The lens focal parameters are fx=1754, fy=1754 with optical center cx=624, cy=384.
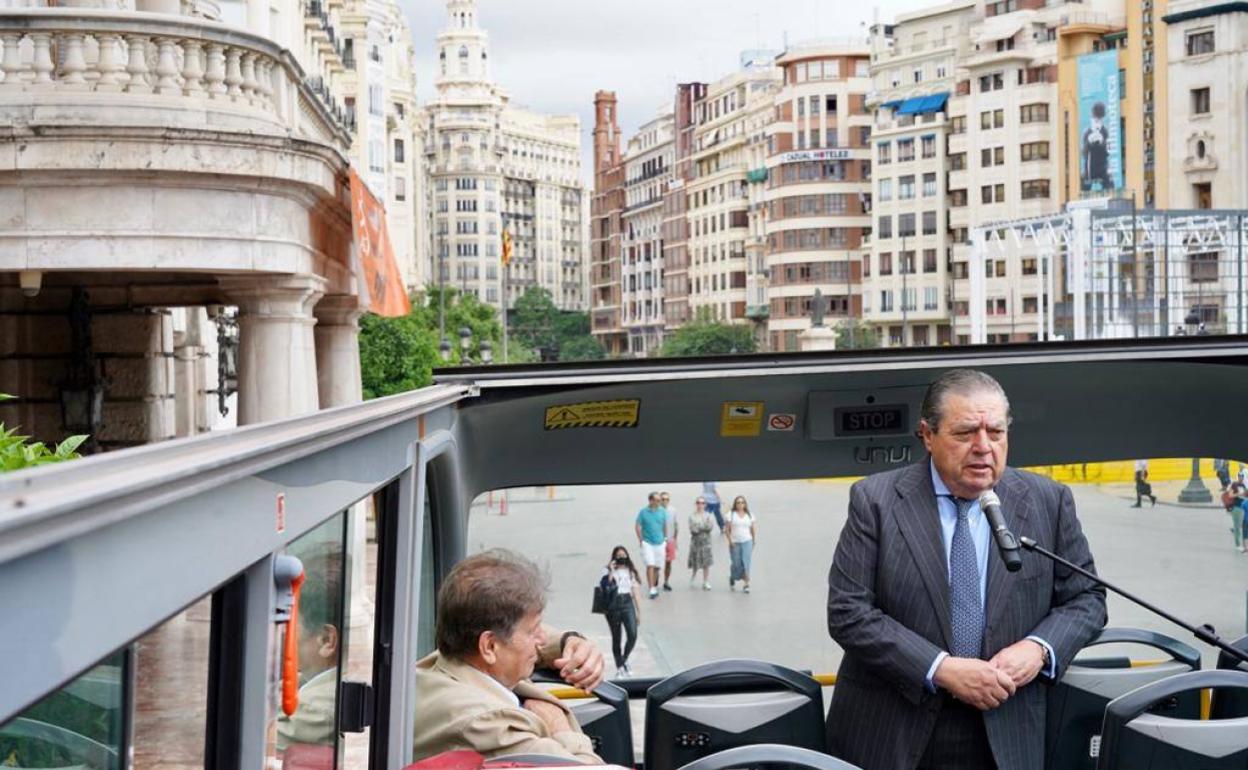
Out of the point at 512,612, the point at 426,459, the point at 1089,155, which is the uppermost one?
the point at 1089,155

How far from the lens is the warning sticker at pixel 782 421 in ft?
28.2

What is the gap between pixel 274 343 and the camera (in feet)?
49.4

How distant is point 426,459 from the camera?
4.59 m

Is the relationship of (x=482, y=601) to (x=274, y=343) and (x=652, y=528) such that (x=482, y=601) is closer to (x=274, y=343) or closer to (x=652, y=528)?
(x=274, y=343)

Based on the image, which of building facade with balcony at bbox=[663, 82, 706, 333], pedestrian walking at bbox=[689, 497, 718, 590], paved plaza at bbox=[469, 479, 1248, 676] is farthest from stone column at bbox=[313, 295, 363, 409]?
building facade with balcony at bbox=[663, 82, 706, 333]

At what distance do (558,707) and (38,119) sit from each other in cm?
936

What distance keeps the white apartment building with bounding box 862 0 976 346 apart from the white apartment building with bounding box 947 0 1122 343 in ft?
6.57

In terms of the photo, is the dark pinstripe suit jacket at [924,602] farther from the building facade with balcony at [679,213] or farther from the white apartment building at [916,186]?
the building facade with balcony at [679,213]

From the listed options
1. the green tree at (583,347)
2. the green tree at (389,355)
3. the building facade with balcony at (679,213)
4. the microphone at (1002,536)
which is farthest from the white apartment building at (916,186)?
the microphone at (1002,536)

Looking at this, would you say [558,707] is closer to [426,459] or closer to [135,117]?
[426,459]

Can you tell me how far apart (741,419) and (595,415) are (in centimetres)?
79

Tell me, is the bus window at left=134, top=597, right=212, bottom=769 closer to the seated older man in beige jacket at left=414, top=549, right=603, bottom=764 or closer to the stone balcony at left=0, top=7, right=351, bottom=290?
the seated older man in beige jacket at left=414, top=549, right=603, bottom=764

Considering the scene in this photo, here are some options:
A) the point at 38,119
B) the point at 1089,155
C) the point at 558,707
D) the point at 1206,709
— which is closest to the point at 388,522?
the point at 558,707

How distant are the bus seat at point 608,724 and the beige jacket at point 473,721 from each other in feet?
6.36
